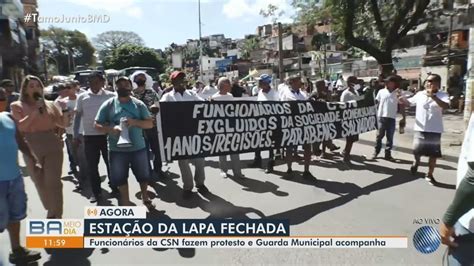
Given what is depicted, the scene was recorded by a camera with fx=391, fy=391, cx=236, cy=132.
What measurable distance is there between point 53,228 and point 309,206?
305cm

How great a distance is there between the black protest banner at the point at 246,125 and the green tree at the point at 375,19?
14.3 metres

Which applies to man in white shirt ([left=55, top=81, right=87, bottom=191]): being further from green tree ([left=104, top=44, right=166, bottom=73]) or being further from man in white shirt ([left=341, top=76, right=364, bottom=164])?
green tree ([left=104, top=44, right=166, bottom=73])

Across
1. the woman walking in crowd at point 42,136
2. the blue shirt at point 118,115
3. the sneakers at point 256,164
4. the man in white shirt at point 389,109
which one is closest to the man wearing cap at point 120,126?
the blue shirt at point 118,115

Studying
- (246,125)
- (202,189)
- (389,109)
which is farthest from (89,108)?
(389,109)

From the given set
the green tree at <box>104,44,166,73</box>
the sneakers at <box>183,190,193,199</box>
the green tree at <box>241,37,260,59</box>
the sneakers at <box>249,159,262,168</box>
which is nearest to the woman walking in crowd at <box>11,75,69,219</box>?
the sneakers at <box>183,190,193,199</box>

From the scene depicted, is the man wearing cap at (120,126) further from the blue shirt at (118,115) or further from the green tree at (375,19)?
the green tree at (375,19)

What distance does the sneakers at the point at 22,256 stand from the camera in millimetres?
3643

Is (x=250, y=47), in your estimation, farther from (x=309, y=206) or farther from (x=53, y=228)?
(x=53, y=228)

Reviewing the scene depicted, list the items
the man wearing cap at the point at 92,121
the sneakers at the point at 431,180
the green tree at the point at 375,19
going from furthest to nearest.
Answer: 1. the green tree at the point at 375,19
2. the sneakers at the point at 431,180
3. the man wearing cap at the point at 92,121

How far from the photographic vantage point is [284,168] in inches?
290

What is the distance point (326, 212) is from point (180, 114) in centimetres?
220

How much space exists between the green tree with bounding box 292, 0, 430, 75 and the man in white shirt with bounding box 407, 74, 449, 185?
14375 millimetres

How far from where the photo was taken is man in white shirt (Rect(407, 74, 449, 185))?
19.3 ft

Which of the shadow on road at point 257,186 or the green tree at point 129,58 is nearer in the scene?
the shadow on road at point 257,186
